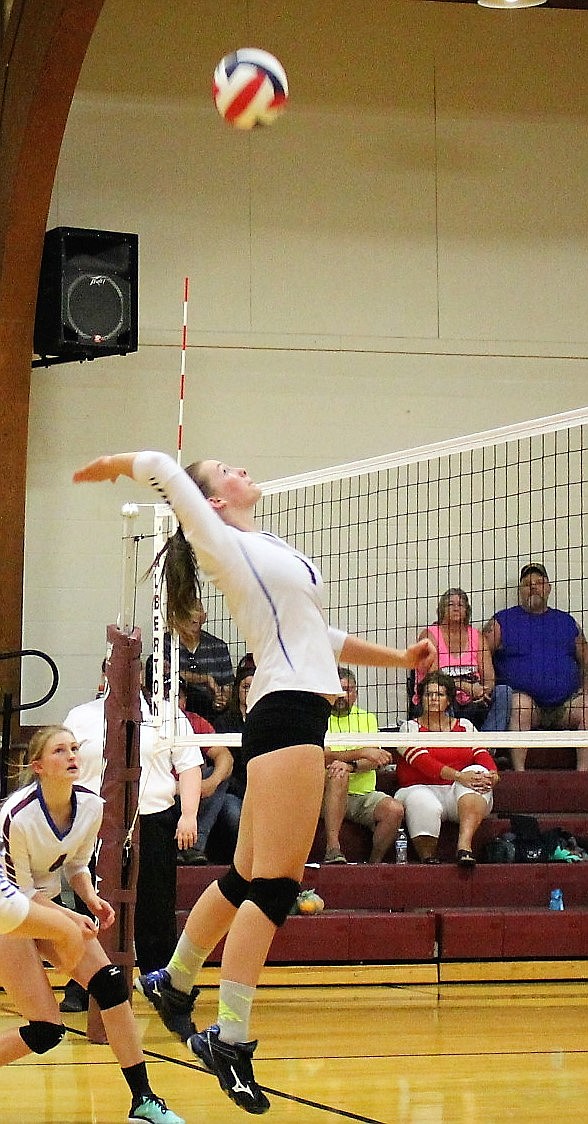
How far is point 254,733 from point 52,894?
3.70 ft

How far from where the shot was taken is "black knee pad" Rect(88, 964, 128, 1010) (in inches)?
157

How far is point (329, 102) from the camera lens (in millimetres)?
10516

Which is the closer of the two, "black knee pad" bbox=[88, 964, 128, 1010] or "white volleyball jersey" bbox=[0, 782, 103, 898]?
"black knee pad" bbox=[88, 964, 128, 1010]

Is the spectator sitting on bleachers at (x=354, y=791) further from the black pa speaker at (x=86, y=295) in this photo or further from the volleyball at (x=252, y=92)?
the volleyball at (x=252, y=92)

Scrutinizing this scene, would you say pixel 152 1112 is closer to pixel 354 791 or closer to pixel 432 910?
pixel 432 910

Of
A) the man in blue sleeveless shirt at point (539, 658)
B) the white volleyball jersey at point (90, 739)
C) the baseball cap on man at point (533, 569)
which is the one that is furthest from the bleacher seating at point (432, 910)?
the baseball cap on man at point (533, 569)

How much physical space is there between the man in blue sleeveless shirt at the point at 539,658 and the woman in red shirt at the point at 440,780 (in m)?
0.72

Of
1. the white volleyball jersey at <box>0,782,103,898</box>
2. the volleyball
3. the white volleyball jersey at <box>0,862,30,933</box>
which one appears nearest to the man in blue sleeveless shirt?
the volleyball

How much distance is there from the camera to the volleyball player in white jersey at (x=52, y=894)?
13.0ft

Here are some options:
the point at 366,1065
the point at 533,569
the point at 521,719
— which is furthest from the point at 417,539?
the point at 366,1065

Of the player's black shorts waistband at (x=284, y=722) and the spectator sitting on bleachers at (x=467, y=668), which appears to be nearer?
the player's black shorts waistband at (x=284, y=722)

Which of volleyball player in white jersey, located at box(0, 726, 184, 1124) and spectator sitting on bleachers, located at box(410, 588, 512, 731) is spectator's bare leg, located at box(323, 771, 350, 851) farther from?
volleyball player in white jersey, located at box(0, 726, 184, 1124)

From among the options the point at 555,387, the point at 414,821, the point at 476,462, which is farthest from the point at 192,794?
the point at 555,387

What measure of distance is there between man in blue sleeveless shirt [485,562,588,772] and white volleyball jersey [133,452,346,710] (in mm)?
5395
